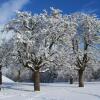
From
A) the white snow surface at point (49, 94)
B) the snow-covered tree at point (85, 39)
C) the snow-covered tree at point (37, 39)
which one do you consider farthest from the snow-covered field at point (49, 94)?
the snow-covered tree at point (85, 39)

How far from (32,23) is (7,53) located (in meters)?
4.65

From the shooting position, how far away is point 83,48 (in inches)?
2028

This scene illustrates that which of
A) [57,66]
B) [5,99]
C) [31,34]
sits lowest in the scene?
[5,99]

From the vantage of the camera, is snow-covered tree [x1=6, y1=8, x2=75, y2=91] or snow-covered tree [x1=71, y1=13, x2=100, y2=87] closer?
snow-covered tree [x1=6, y1=8, x2=75, y2=91]

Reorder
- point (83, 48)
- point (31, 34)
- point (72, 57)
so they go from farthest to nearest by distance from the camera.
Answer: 1. point (83, 48)
2. point (72, 57)
3. point (31, 34)

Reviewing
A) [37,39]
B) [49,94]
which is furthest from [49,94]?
[37,39]

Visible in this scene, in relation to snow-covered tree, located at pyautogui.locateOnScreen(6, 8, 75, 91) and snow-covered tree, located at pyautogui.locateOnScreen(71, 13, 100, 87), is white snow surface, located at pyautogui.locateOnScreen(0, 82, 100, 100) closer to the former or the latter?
snow-covered tree, located at pyautogui.locateOnScreen(6, 8, 75, 91)

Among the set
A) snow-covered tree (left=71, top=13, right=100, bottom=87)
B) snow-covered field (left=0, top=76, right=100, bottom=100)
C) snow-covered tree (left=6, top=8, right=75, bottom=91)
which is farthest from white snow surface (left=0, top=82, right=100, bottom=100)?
snow-covered tree (left=71, top=13, right=100, bottom=87)

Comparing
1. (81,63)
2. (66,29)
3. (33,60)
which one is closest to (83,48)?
(81,63)

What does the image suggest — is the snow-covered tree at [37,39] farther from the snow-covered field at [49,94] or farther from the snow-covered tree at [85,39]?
the snow-covered tree at [85,39]

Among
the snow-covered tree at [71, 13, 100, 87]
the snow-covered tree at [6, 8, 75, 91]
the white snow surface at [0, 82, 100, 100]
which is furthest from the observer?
the snow-covered tree at [71, 13, 100, 87]

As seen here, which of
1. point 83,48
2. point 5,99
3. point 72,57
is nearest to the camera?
point 5,99

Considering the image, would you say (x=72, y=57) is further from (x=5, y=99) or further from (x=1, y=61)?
(x=5, y=99)

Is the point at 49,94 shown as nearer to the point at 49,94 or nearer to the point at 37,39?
the point at 49,94
